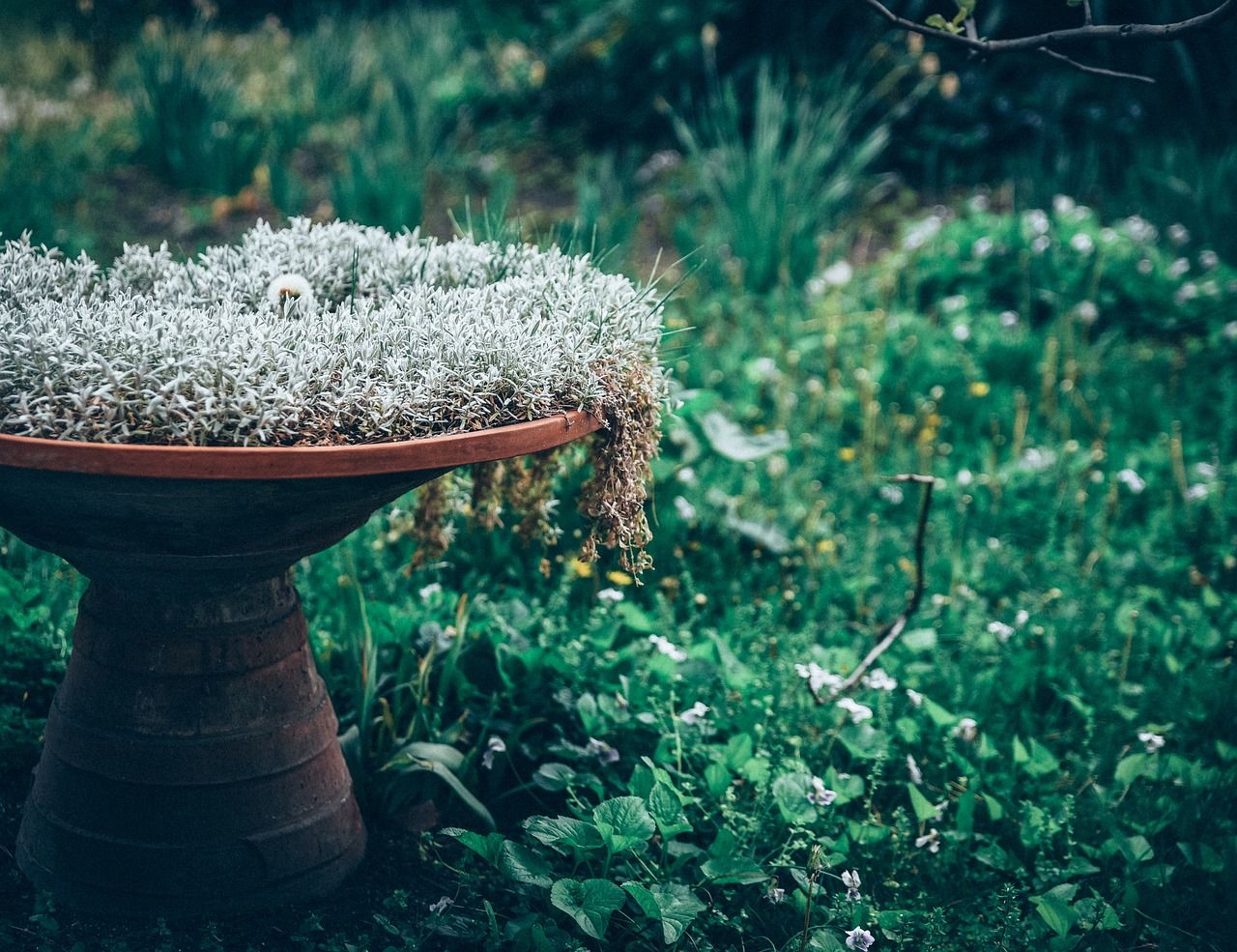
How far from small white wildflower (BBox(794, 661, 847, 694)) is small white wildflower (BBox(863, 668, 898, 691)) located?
7 centimetres

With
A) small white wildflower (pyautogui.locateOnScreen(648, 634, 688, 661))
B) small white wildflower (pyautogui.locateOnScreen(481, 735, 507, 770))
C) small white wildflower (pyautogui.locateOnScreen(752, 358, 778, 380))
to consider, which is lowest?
small white wildflower (pyautogui.locateOnScreen(481, 735, 507, 770))

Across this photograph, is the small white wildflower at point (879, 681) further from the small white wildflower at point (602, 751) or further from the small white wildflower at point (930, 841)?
the small white wildflower at point (602, 751)

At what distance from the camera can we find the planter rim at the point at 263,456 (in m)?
1.24

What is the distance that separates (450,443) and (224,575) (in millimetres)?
442

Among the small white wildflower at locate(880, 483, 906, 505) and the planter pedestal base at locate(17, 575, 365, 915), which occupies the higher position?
the planter pedestal base at locate(17, 575, 365, 915)

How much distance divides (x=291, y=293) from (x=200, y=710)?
0.69 m

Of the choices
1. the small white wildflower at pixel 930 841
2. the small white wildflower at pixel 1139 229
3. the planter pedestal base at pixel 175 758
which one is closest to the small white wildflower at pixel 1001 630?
the small white wildflower at pixel 930 841

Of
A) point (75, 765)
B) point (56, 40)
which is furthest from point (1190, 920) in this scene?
point (56, 40)

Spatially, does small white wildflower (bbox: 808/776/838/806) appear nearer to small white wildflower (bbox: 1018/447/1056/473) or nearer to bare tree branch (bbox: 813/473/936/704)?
bare tree branch (bbox: 813/473/936/704)

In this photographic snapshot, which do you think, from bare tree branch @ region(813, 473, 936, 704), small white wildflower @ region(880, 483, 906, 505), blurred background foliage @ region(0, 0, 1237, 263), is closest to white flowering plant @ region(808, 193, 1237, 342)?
blurred background foliage @ region(0, 0, 1237, 263)

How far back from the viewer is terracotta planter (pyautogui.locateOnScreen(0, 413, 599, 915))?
57.0 inches

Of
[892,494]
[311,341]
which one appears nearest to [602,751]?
[311,341]

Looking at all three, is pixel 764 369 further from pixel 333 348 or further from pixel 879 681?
pixel 333 348

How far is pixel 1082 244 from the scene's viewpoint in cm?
424
